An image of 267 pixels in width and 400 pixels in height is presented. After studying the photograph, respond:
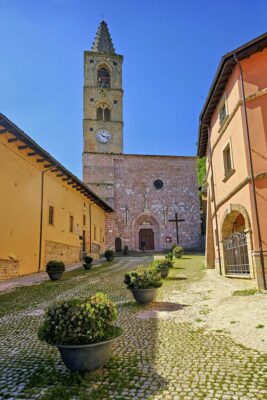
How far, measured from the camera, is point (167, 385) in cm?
324

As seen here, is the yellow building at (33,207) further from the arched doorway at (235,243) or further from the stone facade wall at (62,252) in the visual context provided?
the arched doorway at (235,243)

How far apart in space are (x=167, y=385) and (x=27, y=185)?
13505 mm

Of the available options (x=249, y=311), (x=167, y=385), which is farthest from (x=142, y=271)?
(x=167, y=385)

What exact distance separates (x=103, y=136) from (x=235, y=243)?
27.0 meters

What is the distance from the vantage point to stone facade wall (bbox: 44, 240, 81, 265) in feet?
56.4

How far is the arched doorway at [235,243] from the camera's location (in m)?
10.0

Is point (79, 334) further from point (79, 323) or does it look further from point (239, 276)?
point (239, 276)

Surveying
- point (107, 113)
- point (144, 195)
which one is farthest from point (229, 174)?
point (107, 113)

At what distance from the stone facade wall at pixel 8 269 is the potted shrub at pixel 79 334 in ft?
33.3

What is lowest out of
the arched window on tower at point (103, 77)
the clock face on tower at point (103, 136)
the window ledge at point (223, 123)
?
the window ledge at point (223, 123)

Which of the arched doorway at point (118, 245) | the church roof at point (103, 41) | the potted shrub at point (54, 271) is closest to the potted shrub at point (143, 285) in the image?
the potted shrub at point (54, 271)

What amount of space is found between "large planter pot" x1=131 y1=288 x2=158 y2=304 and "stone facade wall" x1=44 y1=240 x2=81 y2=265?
424 inches

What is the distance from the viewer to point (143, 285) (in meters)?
7.27

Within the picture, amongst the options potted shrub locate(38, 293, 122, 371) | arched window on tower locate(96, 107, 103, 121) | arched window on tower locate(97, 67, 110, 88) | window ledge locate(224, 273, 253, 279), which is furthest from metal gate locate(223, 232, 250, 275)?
arched window on tower locate(97, 67, 110, 88)
